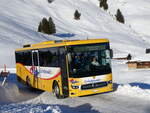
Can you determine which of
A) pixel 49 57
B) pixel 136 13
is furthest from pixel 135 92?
pixel 136 13

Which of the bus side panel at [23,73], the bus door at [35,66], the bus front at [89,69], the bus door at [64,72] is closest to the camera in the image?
the bus front at [89,69]

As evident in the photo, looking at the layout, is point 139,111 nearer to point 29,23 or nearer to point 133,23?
point 29,23

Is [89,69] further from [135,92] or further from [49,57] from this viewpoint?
[49,57]

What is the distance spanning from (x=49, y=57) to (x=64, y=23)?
277 feet

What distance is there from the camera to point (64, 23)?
101m

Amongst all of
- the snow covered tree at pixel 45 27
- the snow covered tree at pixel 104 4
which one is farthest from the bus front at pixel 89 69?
the snow covered tree at pixel 104 4

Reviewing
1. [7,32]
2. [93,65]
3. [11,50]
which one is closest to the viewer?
[93,65]

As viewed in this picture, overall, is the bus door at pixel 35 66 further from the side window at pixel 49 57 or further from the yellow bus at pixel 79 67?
the yellow bus at pixel 79 67

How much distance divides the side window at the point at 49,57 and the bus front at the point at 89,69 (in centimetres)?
141

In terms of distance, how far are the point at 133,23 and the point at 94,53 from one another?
10201cm

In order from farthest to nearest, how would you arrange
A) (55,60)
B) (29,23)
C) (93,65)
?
1. (29,23)
2. (55,60)
3. (93,65)

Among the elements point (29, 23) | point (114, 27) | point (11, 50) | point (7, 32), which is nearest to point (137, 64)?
point (11, 50)

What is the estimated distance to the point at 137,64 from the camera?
36.5 meters

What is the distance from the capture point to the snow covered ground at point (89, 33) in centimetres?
1441
